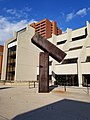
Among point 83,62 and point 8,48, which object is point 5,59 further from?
point 83,62

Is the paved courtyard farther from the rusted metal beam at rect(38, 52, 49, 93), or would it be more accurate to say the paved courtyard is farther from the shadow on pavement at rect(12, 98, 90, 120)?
the rusted metal beam at rect(38, 52, 49, 93)

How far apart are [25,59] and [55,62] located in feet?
28.6

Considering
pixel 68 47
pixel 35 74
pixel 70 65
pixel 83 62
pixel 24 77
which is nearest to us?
pixel 83 62

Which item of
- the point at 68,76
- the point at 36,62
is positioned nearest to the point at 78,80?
the point at 68,76

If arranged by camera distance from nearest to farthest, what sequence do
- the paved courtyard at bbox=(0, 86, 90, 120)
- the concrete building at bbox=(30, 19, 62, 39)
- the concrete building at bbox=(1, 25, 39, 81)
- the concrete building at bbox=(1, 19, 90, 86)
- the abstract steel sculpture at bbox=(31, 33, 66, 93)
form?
1. the paved courtyard at bbox=(0, 86, 90, 120)
2. the abstract steel sculpture at bbox=(31, 33, 66, 93)
3. the concrete building at bbox=(1, 19, 90, 86)
4. the concrete building at bbox=(1, 25, 39, 81)
5. the concrete building at bbox=(30, 19, 62, 39)

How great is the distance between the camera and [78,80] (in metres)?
28.9

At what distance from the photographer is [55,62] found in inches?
1405

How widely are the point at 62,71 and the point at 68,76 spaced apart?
5.63 ft

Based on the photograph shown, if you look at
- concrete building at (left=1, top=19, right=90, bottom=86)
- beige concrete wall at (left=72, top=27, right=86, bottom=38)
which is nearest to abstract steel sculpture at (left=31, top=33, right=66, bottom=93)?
concrete building at (left=1, top=19, right=90, bottom=86)

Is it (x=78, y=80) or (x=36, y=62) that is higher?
(x=36, y=62)

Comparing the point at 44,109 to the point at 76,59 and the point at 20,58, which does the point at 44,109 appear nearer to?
the point at 76,59

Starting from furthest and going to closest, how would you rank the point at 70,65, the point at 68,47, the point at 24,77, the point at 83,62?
the point at 24,77
the point at 68,47
the point at 70,65
the point at 83,62

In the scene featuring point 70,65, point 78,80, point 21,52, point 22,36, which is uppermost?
point 22,36

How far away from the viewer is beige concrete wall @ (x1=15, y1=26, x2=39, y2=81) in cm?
3753
